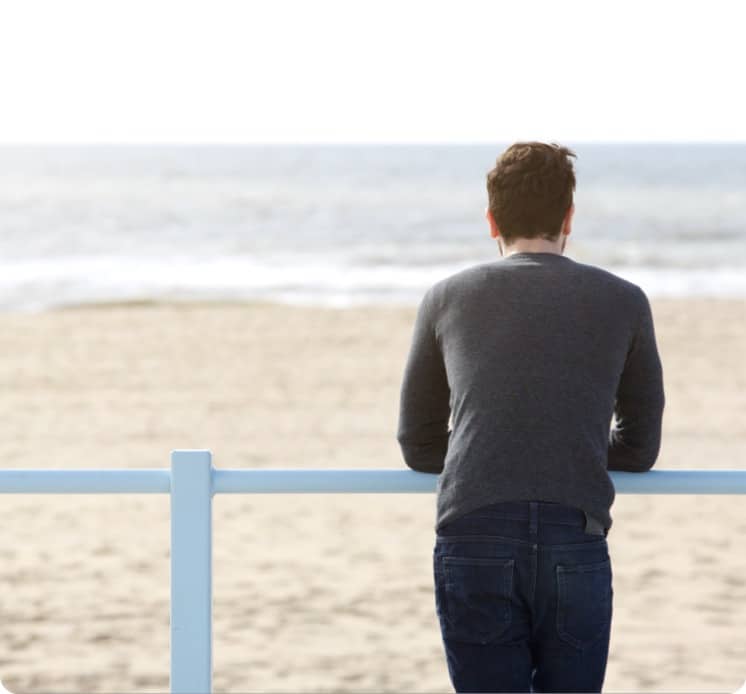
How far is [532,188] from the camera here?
1.93 metres

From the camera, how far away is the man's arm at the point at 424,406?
78.4 inches

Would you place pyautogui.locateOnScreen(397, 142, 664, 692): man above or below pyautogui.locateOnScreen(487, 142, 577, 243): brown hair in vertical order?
below

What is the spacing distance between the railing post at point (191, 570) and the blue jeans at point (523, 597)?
38 cm

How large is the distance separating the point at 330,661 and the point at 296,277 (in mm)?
21814

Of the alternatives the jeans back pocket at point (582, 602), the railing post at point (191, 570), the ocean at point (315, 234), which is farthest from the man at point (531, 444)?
the ocean at point (315, 234)

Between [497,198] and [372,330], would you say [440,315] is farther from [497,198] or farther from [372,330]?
[372,330]

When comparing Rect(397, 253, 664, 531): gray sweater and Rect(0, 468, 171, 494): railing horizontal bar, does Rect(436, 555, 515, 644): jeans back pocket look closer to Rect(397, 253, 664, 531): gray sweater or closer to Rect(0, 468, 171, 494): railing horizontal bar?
Rect(397, 253, 664, 531): gray sweater

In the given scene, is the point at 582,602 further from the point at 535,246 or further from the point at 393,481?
the point at 535,246

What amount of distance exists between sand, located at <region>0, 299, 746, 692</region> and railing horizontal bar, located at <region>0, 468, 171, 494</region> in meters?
3.05

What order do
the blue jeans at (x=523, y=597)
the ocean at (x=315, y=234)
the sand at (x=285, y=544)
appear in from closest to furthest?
the blue jeans at (x=523, y=597)
the sand at (x=285, y=544)
the ocean at (x=315, y=234)

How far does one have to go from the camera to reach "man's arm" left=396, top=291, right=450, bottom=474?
1.99 metres

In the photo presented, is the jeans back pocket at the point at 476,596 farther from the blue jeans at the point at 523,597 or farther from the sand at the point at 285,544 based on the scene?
the sand at the point at 285,544

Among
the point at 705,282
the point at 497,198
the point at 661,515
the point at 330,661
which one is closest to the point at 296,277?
the point at 705,282

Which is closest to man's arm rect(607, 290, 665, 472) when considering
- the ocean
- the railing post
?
the railing post
